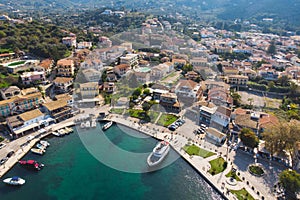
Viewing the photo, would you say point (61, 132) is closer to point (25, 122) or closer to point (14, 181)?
point (25, 122)

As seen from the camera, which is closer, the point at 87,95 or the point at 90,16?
the point at 87,95

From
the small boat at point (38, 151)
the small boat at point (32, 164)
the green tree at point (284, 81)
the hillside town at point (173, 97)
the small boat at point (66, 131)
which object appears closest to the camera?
the small boat at point (32, 164)

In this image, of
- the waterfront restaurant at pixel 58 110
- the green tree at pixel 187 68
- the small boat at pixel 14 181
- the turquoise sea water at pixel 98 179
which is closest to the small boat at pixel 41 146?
the turquoise sea water at pixel 98 179

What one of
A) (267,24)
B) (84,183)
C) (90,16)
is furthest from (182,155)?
(267,24)

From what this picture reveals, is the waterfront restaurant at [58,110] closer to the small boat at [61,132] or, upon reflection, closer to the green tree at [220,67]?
the small boat at [61,132]

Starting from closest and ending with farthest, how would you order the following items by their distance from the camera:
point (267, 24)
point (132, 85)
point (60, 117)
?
point (60, 117) < point (132, 85) < point (267, 24)

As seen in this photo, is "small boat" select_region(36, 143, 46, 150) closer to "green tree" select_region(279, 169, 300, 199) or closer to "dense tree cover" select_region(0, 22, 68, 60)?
"green tree" select_region(279, 169, 300, 199)

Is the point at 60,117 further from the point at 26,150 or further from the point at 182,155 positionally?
the point at 182,155
